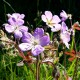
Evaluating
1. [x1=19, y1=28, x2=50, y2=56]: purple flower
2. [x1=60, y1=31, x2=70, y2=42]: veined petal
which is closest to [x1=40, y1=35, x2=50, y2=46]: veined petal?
[x1=19, y1=28, x2=50, y2=56]: purple flower

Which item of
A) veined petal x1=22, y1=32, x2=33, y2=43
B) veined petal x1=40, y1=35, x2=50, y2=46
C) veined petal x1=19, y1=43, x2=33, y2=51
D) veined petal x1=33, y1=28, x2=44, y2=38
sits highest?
veined petal x1=33, y1=28, x2=44, y2=38

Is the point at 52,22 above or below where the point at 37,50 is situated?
above

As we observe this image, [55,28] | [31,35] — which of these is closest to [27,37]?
[31,35]

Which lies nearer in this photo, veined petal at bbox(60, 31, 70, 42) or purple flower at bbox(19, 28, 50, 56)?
purple flower at bbox(19, 28, 50, 56)

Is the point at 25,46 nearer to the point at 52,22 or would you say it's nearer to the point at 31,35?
the point at 31,35

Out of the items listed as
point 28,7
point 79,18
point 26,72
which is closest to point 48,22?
point 26,72

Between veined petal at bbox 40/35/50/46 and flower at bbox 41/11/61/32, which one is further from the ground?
flower at bbox 41/11/61/32

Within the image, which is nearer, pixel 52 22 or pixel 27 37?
pixel 27 37

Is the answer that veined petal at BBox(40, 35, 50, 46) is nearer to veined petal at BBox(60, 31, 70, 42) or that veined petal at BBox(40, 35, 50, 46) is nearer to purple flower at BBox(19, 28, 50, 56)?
purple flower at BBox(19, 28, 50, 56)

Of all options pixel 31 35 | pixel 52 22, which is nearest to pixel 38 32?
pixel 31 35
